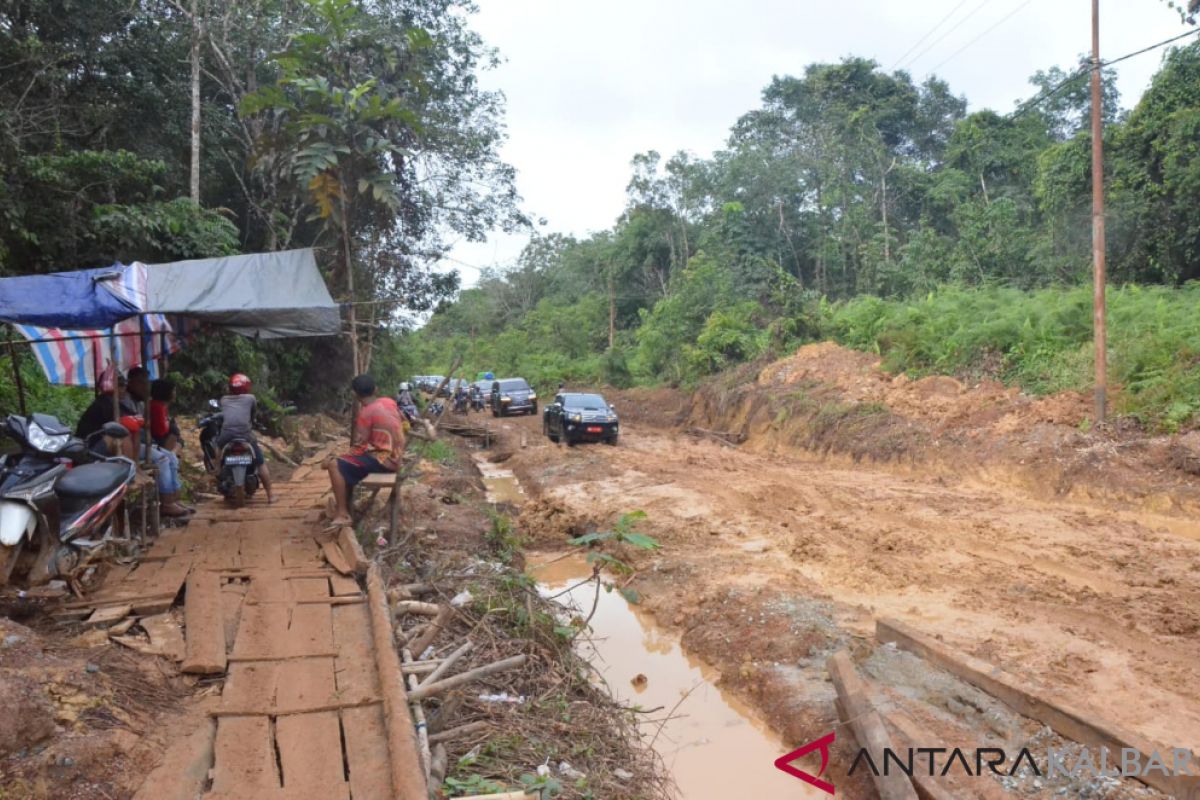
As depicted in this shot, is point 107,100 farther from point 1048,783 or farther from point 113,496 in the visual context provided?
point 1048,783

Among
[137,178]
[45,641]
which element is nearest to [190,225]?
[137,178]

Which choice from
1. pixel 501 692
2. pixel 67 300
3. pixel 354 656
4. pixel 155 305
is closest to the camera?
pixel 354 656

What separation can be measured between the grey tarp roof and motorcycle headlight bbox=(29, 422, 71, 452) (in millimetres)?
1823

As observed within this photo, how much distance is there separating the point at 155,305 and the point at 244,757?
15.7 ft

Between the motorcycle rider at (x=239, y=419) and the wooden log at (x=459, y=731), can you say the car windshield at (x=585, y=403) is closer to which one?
the motorcycle rider at (x=239, y=419)

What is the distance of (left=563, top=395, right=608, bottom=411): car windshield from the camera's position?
20828 mm

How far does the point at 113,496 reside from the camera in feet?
17.1

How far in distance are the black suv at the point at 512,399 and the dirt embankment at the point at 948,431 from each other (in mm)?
7669

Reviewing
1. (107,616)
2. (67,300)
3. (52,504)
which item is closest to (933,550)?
(107,616)

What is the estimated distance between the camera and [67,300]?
5699mm

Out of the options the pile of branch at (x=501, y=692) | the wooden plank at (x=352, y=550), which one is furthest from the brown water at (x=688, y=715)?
the wooden plank at (x=352, y=550)

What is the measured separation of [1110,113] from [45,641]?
3860cm

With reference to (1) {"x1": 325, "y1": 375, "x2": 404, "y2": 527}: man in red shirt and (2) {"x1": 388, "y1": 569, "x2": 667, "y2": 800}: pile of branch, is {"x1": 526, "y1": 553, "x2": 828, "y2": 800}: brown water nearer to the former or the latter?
(2) {"x1": 388, "y1": 569, "x2": 667, "y2": 800}: pile of branch

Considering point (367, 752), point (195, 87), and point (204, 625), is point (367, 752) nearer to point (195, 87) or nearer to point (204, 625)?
point (204, 625)
